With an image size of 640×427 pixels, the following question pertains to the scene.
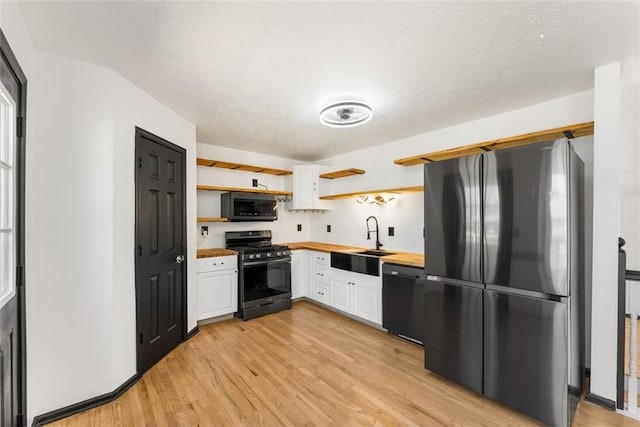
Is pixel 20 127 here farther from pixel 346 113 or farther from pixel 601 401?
pixel 601 401

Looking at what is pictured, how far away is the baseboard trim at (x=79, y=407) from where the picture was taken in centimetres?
188

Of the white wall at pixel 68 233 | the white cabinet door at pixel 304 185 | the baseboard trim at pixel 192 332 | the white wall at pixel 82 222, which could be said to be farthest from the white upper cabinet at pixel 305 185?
the white wall at pixel 68 233

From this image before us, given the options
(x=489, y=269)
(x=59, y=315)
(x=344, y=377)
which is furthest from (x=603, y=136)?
(x=59, y=315)

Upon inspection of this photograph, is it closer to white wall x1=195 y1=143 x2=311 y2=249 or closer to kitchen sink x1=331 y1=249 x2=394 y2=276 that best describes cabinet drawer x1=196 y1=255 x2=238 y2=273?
white wall x1=195 y1=143 x2=311 y2=249

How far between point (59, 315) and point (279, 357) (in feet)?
5.86

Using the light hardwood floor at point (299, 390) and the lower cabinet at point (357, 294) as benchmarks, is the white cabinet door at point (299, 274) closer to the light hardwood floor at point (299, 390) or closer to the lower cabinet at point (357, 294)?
the lower cabinet at point (357, 294)

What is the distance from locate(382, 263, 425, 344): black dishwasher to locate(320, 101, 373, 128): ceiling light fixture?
1646mm

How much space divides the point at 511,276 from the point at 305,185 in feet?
10.8

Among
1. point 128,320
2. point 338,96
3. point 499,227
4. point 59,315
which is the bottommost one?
point 128,320

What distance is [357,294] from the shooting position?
3.67m

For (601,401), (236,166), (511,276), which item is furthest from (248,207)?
(601,401)

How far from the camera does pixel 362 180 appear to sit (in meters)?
4.49

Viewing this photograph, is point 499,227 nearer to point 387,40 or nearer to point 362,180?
point 387,40

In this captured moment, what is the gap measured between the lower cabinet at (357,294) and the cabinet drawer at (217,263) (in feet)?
4.57
